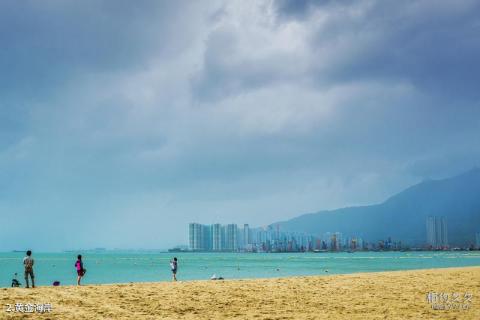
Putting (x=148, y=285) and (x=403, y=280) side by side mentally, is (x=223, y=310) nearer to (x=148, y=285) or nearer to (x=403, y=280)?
(x=148, y=285)

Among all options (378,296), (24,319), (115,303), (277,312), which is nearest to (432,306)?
(378,296)

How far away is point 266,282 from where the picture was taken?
30156 mm

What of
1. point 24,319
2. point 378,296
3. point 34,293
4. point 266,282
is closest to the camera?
point 24,319

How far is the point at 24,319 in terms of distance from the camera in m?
17.9

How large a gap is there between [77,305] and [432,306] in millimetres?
15696

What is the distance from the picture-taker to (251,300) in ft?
78.2

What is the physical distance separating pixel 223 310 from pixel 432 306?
9390 mm

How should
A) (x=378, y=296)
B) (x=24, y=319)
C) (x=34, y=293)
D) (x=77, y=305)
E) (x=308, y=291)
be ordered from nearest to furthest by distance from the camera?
(x=24, y=319) < (x=77, y=305) < (x=34, y=293) < (x=378, y=296) < (x=308, y=291)

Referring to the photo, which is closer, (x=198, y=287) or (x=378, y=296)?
(x=378, y=296)

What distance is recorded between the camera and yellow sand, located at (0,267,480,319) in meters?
19.9

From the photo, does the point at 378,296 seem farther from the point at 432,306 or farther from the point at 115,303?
the point at 115,303

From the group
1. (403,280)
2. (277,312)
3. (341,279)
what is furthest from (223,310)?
(403,280)

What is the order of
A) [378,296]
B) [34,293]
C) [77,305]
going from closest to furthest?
[77,305]
[34,293]
[378,296]

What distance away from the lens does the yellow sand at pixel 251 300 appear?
19.9 meters
